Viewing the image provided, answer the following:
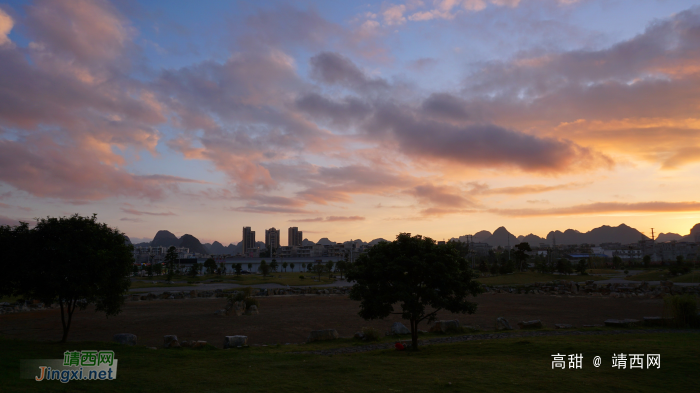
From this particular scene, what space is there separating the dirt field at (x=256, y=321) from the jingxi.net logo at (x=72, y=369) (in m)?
12.3

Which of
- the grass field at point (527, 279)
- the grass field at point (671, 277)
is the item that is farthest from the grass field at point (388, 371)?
the grass field at point (671, 277)

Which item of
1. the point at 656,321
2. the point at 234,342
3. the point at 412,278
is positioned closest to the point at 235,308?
the point at 234,342

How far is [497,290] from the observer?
69562 mm

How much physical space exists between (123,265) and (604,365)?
22.6m

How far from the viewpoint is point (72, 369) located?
12016mm

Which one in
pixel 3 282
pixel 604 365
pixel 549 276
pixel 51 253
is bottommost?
pixel 549 276

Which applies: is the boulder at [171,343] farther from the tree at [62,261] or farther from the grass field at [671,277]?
the grass field at [671,277]

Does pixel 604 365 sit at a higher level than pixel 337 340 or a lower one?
higher

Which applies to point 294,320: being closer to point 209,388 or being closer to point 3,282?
point 3,282

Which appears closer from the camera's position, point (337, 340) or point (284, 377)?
point (284, 377)

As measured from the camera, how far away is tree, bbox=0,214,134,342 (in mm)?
18312

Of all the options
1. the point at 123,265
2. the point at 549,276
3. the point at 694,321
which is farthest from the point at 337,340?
the point at 549,276

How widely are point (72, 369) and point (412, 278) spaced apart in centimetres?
1339

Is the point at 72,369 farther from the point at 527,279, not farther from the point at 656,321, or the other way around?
the point at 527,279
